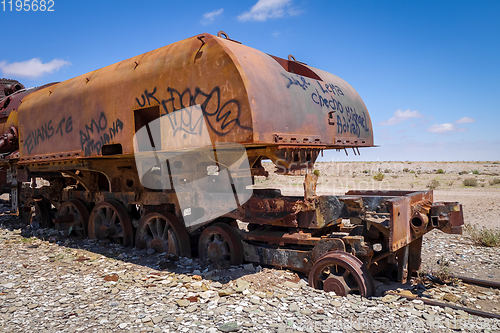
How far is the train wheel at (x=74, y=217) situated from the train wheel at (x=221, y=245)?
4314mm

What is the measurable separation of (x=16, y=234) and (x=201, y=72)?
331 inches

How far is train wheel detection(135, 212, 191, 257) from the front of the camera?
7.23 m

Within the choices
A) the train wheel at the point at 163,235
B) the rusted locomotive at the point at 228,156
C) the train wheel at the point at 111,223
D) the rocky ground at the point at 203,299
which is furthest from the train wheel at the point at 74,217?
the train wheel at the point at 163,235

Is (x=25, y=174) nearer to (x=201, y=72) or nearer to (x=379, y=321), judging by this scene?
(x=201, y=72)

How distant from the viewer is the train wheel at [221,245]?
6.34 m

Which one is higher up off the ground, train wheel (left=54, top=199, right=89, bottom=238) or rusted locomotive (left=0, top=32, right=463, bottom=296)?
rusted locomotive (left=0, top=32, right=463, bottom=296)

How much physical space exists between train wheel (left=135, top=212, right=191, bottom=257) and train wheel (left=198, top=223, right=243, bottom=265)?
1.52 feet

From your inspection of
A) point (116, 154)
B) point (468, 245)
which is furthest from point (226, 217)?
point (468, 245)

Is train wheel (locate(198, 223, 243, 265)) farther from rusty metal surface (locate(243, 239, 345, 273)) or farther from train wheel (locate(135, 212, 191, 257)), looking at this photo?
train wheel (locate(135, 212, 191, 257))

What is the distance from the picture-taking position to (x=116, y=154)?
718 centimetres

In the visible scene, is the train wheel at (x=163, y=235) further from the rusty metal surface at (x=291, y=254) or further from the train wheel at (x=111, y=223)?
the rusty metal surface at (x=291, y=254)

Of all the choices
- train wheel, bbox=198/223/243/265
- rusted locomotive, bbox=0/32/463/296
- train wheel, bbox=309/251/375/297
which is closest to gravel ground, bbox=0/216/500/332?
train wheel, bbox=309/251/375/297

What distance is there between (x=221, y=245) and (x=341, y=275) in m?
2.32

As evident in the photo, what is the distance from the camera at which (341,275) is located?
200 inches
